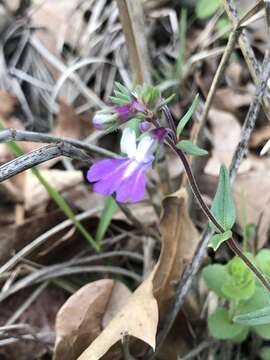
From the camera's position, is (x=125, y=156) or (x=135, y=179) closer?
(x=135, y=179)

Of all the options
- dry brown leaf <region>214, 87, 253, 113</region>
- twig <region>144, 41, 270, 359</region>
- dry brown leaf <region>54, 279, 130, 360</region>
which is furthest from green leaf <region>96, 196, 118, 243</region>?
dry brown leaf <region>214, 87, 253, 113</region>

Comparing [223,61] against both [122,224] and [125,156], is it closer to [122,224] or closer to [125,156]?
[125,156]

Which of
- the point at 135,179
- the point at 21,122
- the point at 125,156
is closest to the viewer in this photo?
the point at 135,179

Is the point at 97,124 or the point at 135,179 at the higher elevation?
the point at 97,124

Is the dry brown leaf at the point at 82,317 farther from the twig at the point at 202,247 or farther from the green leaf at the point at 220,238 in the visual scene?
the green leaf at the point at 220,238

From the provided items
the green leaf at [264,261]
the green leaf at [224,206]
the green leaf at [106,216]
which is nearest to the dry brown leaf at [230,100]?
the green leaf at [106,216]

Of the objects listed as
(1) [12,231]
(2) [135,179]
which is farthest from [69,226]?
(2) [135,179]
